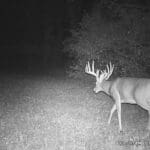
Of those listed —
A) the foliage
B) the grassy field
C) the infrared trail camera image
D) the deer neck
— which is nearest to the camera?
the grassy field

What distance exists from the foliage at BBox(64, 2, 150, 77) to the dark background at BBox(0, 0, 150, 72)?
1433 cm

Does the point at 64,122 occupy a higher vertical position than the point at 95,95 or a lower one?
lower

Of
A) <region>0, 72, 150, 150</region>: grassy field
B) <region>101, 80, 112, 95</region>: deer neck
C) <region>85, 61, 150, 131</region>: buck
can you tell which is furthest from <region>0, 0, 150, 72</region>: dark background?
<region>85, 61, 150, 131</region>: buck

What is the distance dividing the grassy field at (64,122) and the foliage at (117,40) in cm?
215

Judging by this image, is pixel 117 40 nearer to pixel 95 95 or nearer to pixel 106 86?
pixel 95 95

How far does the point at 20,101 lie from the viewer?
37.8 ft

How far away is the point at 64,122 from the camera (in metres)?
8.66

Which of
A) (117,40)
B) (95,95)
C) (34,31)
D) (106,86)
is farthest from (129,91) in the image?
(34,31)

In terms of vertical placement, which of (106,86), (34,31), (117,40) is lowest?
(106,86)

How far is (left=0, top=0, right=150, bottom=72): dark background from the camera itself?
111ft

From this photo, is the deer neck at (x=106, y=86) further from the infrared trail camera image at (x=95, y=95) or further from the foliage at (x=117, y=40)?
the foliage at (x=117, y=40)

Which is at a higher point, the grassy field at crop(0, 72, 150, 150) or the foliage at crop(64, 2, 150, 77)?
the foliage at crop(64, 2, 150, 77)

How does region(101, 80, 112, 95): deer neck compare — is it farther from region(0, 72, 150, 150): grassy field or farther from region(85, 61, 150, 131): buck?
region(0, 72, 150, 150): grassy field

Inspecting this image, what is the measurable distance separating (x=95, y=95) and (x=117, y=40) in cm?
287
